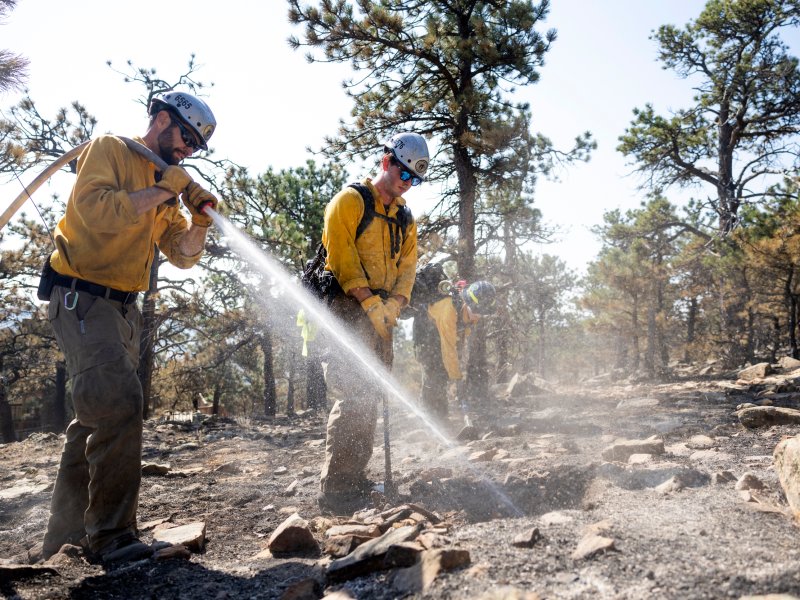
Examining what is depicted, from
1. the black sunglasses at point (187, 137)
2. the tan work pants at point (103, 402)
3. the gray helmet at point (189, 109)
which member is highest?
the gray helmet at point (189, 109)

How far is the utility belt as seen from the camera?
2.62m

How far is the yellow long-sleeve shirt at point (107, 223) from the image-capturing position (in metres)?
2.50

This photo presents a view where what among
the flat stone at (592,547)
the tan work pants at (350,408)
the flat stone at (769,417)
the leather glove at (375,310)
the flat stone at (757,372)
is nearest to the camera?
the flat stone at (592,547)

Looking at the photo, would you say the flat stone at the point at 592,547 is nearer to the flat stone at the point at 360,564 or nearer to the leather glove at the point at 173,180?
the flat stone at the point at 360,564

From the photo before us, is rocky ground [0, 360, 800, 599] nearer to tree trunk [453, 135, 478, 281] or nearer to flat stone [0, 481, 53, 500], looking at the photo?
flat stone [0, 481, 53, 500]

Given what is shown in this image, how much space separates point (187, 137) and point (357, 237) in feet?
3.89

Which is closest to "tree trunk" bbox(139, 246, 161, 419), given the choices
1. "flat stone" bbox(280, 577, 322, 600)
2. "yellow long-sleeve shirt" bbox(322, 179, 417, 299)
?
"yellow long-sleeve shirt" bbox(322, 179, 417, 299)

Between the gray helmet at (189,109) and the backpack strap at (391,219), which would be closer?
the gray helmet at (189,109)

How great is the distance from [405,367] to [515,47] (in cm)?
3850

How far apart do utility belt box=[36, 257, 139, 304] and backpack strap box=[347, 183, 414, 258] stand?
150 centimetres

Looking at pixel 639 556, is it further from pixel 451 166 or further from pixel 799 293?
pixel 799 293

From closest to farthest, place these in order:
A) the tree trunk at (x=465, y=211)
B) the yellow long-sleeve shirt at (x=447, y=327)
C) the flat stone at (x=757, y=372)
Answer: the yellow long-sleeve shirt at (x=447, y=327) → the flat stone at (x=757, y=372) → the tree trunk at (x=465, y=211)

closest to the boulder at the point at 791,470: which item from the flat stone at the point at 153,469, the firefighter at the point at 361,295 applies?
the firefighter at the point at 361,295

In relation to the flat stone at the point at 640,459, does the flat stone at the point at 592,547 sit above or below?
above
